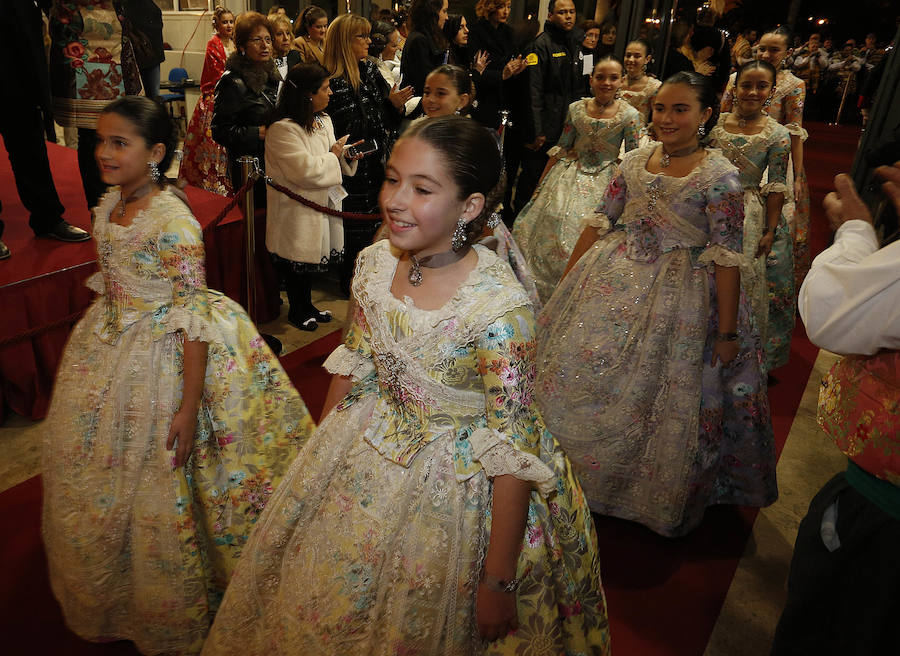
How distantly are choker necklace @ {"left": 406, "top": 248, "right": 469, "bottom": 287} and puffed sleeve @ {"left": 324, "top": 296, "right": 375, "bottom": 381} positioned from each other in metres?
0.18

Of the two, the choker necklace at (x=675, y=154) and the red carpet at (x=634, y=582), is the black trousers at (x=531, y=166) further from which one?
the red carpet at (x=634, y=582)

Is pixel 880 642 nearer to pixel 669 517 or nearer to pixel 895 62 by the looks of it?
pixel 669 517

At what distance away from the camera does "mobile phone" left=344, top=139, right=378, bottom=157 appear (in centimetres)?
382

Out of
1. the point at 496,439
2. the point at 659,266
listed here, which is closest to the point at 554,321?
the point at 659,266

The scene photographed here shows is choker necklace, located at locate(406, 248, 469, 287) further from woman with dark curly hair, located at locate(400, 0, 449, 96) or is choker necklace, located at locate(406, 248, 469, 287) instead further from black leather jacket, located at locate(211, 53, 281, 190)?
woman with dark curly hair, located at locate(400, 0, 449, 96)

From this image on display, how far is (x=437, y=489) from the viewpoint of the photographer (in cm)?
125

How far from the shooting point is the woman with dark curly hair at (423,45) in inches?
184

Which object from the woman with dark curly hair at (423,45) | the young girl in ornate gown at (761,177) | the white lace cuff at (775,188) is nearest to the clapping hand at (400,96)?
the woman with dark curly hair at (423,45)

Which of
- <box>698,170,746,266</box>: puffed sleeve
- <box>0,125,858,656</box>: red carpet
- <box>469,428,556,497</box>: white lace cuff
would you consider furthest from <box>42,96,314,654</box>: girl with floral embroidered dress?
<box>698,170,746,266</box>: puffed sleeve

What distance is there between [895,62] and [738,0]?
12.7 m

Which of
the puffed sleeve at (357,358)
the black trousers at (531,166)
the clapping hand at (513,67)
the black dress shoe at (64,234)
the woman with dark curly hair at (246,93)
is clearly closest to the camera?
the puffed sleeve at (357,358)

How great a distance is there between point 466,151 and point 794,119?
4.17 meters

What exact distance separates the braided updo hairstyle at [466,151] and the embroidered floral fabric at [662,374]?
1.34 metres

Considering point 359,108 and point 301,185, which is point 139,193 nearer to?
point 301,185
